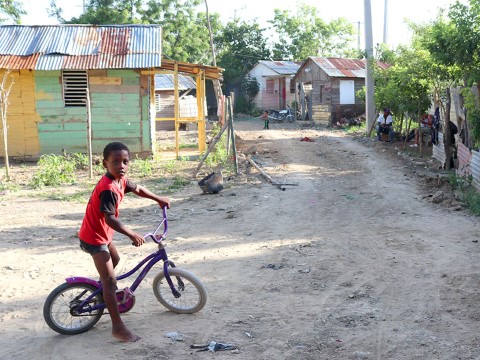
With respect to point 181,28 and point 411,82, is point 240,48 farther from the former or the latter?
point 411,82

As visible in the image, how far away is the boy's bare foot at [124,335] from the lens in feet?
14.0

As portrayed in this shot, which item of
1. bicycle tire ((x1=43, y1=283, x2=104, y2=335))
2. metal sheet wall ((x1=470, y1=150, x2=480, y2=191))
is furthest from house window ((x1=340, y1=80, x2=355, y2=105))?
bicycle tire ((x1=43, y1=283, x2=104, y2=335))

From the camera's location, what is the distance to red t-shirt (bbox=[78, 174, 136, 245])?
415cm

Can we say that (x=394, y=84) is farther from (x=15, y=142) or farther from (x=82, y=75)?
(x=15, y=142)

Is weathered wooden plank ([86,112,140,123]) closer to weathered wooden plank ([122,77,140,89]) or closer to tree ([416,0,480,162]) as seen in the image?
weathered wooden plank ([122,77,140,89])

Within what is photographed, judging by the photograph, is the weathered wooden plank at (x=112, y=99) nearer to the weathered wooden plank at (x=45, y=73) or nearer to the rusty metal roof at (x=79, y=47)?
the rusty metal roof at (x=79, y=47)

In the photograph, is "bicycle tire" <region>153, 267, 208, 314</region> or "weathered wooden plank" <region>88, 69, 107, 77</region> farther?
"weathered wooden plank" <region>88, 69, 107, 77</region>

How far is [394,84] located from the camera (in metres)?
17.1

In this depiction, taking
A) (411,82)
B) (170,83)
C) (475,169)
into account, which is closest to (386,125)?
(411,82)

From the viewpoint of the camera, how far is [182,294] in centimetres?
488

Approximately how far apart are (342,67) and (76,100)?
17774 millimetres

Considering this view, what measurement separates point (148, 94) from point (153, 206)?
707 cm

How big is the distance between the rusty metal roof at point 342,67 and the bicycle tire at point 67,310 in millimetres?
26074

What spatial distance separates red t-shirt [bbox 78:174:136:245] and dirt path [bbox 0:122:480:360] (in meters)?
0.77
